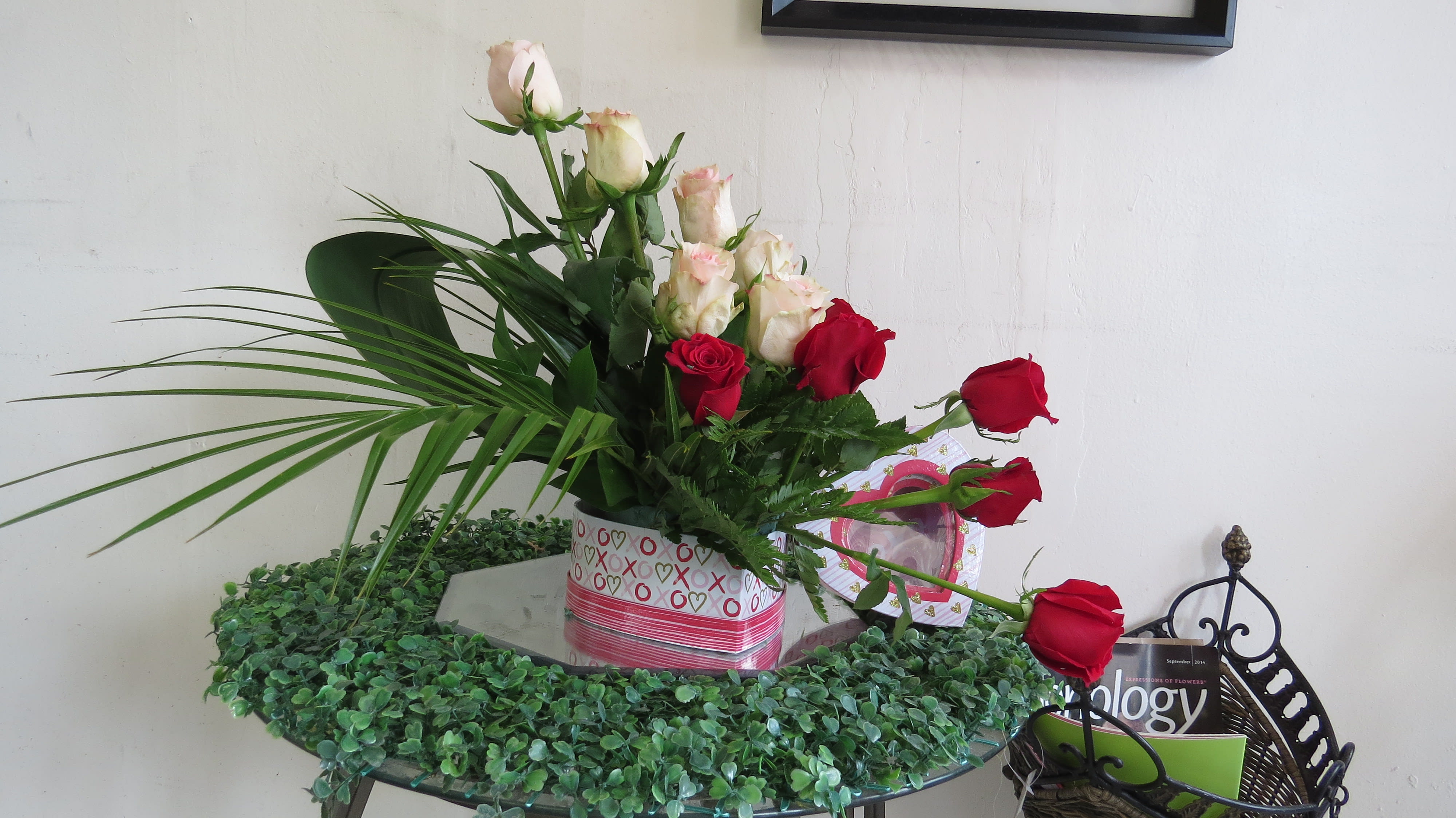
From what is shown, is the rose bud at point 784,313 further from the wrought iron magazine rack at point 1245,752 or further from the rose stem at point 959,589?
the wrought iron magazine rack at point 1245,752

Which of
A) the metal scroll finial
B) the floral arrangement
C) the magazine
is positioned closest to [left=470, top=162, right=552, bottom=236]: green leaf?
the floral arrangement

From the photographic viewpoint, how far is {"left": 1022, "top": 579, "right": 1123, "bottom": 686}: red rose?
21.0 inches

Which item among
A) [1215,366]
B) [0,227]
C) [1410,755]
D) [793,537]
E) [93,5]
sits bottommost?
[1410,755]

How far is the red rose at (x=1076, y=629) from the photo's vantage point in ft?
1.75

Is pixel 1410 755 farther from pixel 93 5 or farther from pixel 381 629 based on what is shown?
pixel 93 5

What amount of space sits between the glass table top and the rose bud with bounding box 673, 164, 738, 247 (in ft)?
1.02

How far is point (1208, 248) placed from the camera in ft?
3.25

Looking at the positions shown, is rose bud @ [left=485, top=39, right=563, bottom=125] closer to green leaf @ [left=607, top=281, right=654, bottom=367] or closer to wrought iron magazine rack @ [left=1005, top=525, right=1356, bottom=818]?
green leaf @ [left=607, top=281, right=654, bottom=367]

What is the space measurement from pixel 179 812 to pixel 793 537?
3.10 ft

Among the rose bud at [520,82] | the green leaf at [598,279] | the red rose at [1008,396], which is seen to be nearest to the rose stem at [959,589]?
the red rose at [1008,396]

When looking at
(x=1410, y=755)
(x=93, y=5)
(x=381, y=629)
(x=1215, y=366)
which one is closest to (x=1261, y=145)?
(x=1215, y=366)

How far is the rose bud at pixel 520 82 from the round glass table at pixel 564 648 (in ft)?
1.30

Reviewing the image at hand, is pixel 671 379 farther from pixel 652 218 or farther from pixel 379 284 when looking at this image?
pixel 379 284

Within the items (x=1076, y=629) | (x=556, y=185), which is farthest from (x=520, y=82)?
(x=1076, y=629)
